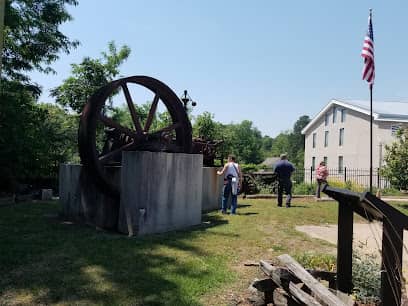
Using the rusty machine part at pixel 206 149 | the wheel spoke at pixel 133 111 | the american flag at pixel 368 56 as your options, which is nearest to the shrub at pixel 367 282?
the wheel spoke at pixel 133 111

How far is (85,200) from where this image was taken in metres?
8.35

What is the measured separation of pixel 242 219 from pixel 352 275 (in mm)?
4991

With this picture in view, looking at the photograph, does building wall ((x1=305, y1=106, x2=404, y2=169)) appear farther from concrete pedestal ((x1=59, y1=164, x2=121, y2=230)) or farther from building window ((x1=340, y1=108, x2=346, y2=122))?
concrete pedestal ((x1=59, y1=164, x2=121, y2=230))

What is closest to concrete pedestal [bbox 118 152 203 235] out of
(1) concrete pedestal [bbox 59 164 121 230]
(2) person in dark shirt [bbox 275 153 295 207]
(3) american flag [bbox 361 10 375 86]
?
(1) concrete pedestal [bbox 59 164 121 230]

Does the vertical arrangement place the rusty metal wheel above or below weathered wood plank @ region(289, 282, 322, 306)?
above

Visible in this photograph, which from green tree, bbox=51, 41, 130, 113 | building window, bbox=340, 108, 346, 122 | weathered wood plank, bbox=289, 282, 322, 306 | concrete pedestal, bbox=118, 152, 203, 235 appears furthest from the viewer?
building window, bbox=340, 108, 346, 122

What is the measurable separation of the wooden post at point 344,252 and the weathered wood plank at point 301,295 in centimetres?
55

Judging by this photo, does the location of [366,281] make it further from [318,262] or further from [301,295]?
[318,262]

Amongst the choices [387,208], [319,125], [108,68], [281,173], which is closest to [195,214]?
[281,173]

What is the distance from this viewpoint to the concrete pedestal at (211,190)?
37.4 feet

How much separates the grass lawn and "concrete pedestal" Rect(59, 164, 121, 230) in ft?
1.26

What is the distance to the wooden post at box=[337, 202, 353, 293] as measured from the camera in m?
3.94

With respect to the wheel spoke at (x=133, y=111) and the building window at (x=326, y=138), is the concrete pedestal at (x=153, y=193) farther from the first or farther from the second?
the building window at (x=326, y=138)

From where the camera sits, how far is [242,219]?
29.9ft
